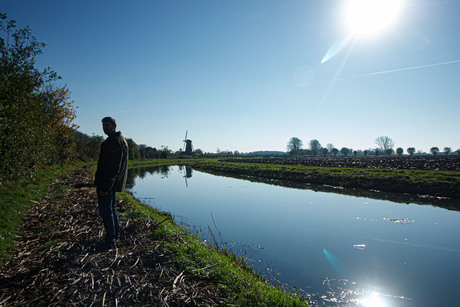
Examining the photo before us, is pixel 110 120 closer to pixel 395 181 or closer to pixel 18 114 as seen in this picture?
pixel 18 114

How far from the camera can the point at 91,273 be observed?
360 cm

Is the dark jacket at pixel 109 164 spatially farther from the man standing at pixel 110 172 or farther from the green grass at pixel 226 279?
the green grass at pixel 226 279

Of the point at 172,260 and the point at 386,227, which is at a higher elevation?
the point at 172,260

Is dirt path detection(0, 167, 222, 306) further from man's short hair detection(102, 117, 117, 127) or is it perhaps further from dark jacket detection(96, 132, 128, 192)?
man's short hair detection(102, 117, 117, 127)

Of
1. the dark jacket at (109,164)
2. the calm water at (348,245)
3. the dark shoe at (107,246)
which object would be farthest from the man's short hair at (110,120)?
the calm water at (348,245)

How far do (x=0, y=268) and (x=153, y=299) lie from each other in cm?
273

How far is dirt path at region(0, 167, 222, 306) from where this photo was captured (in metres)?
3.11

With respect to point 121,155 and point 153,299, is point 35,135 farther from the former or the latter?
point 153,299

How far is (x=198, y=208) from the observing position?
12.8 metres

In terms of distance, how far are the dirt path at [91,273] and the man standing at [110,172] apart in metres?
0.59

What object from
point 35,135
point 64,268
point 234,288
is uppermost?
point 35,135

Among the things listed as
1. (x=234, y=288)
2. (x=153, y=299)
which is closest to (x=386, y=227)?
(x=234, y=288)

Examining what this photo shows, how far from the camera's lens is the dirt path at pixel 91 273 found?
10.2 feet

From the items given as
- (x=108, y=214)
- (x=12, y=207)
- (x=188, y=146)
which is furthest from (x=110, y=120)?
(x=188, y=146)
